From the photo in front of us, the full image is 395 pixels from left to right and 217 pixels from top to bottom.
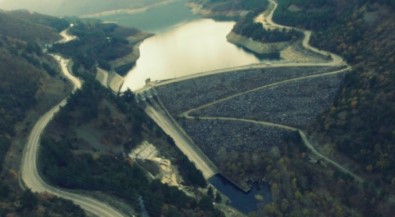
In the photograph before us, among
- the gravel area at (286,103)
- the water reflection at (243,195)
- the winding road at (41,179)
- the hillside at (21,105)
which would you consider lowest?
the water reflection at (243,195)

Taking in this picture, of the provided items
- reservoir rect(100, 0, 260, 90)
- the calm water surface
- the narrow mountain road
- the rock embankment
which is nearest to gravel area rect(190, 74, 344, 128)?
the narrow mountain road

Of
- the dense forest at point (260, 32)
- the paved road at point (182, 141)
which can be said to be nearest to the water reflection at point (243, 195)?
the paved road at point (182, 141)

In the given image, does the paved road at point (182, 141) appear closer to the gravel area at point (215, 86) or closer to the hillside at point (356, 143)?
the gravel area at point (215, 86)

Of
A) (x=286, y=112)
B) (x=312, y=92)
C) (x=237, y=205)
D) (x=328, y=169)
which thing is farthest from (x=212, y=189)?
(x=312, y=92)

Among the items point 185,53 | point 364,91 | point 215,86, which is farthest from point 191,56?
point 364,91

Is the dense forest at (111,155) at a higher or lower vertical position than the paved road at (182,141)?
higher

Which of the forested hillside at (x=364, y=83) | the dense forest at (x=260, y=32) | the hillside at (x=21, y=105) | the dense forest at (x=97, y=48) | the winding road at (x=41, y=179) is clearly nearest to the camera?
the hillside at (x=21, y=105)

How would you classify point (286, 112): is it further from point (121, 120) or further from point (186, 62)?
point (186, 62)
